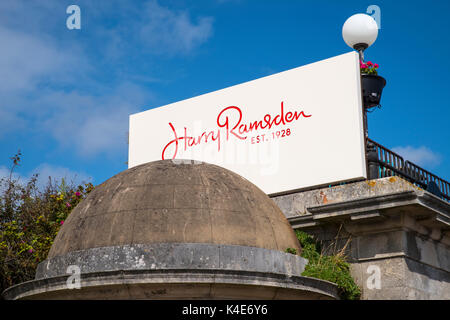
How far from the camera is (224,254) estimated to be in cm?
1052

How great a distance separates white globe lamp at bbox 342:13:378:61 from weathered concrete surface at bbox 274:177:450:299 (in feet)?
12.7

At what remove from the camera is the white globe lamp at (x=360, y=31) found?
15.1 m

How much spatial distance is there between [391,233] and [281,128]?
4.07 m

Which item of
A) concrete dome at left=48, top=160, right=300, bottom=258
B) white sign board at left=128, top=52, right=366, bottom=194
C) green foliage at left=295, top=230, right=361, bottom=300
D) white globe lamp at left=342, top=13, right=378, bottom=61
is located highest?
white globe lamp at left=342, top=13, right=378, bottom=61

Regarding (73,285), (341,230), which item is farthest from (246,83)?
(73,285)

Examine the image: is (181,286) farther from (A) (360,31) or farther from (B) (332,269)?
(A) (360,31)

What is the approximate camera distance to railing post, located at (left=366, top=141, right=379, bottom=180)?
1358cm

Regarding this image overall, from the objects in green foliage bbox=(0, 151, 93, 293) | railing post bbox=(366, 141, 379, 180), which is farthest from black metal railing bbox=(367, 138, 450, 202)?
green foliage bbox=(0, 151, 93, 293)

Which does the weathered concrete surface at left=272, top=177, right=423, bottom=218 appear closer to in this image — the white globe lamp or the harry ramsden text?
the harry ramsden text

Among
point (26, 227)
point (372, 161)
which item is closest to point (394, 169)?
point (372, 161)

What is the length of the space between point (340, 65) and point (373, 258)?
4469mm

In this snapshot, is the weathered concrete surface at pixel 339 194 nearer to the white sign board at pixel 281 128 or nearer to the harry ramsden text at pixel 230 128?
the white sign board at pixel 281 128

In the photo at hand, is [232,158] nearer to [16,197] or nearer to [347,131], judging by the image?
[347,131]

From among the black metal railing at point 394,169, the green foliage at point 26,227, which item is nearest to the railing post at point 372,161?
the black metal railing at point 394,169
